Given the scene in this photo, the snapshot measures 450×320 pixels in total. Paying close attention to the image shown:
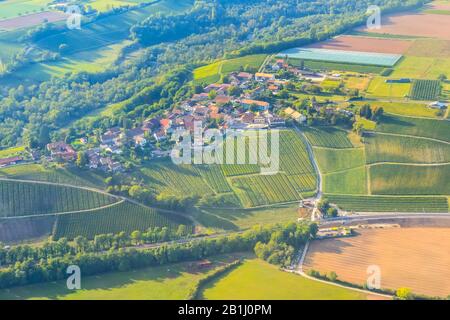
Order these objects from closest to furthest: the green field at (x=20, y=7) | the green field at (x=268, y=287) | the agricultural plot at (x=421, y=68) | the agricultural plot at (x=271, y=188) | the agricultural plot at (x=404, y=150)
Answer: the green field at (x=268, y=287) → the agricultural plot at (x=271, y=188) → the agricultural plot at (x=404, y=150) → the agricultural plot at (x=421, y=68) → the green field at (x=20, y=7)

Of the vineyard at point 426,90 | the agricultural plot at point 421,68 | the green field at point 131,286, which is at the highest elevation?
the agricultural plot at point 421,68

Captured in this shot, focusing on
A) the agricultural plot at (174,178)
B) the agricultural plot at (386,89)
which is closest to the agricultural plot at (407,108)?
the agricultural plot at (386,89)

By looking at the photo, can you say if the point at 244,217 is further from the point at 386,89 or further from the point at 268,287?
the point at 386,89

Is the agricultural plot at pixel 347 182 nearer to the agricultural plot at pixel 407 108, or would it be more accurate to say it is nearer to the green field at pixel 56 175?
the agricultural plot at pixel 407 108

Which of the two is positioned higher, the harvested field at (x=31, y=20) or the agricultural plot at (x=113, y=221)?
the harvested field at (x=31, y=20)

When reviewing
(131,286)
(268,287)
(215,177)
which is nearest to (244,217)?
(215,177)
